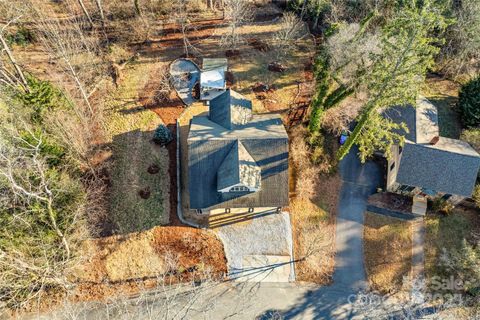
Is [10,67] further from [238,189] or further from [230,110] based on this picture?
[238,189]

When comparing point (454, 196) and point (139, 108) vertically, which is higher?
point (139, 108)

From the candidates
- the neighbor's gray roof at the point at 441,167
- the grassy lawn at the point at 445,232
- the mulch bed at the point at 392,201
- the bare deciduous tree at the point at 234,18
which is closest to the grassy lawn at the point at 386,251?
the mulch bed at the point at 392,201

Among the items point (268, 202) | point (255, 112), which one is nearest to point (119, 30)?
point (255, 112)

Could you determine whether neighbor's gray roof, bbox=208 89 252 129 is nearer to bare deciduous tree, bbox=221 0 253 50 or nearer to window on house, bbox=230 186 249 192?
window on house, bbox=230 186 249 192

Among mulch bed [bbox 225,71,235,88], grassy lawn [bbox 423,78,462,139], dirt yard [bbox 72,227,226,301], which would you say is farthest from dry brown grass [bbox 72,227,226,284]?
grassy lawn [bbox 423,78,462,139]

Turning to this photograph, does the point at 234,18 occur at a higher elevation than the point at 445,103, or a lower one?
higher

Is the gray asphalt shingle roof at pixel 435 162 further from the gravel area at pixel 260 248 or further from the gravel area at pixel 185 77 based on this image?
the gravel area at pixel 185 77

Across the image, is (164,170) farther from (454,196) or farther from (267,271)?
(454,196)

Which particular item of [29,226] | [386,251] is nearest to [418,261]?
[386,251]
